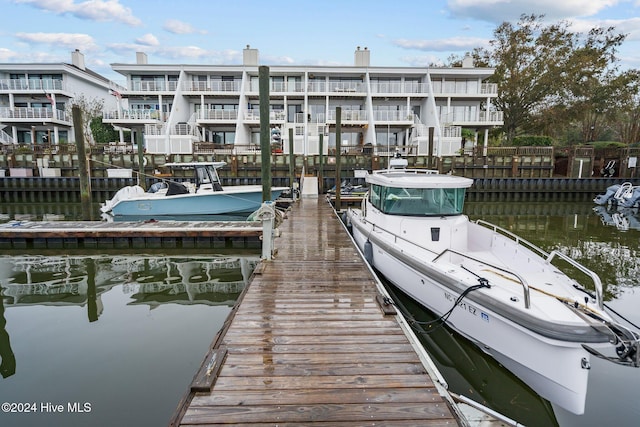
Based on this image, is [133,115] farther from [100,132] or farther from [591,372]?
[591,372]

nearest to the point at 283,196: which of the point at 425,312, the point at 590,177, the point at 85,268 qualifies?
the point at 85,268

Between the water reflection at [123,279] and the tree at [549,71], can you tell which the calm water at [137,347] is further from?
the tree at [549,71]

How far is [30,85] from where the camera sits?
3553 cm

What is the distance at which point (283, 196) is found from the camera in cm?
2105

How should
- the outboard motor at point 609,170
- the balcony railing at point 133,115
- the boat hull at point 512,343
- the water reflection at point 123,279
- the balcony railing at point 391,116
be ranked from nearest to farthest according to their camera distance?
the boat hull at point 512,343
the water reflection at point 123,279
the outboard motor at point 609,170
the balcony railing at point 391,116
the balcony railing at point 133,115

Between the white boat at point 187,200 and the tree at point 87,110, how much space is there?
2361cm

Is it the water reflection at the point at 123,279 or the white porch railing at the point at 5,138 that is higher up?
the white porch railing at the point at 5,138

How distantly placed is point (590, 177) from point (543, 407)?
2895cm

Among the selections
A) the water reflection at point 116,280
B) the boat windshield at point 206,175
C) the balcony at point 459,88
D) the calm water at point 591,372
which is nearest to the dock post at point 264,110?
the water reflection at point 116,280

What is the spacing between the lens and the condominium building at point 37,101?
34250mm

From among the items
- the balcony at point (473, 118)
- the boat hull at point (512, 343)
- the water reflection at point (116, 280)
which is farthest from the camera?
the balcony at point (473, 118)

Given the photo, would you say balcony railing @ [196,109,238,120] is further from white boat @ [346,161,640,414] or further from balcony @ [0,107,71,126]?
white boat @ [346,161,640,414]

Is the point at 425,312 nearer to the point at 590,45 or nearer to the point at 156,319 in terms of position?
the point at 156,319

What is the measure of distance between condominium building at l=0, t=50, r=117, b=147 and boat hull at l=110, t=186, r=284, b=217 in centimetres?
2360
